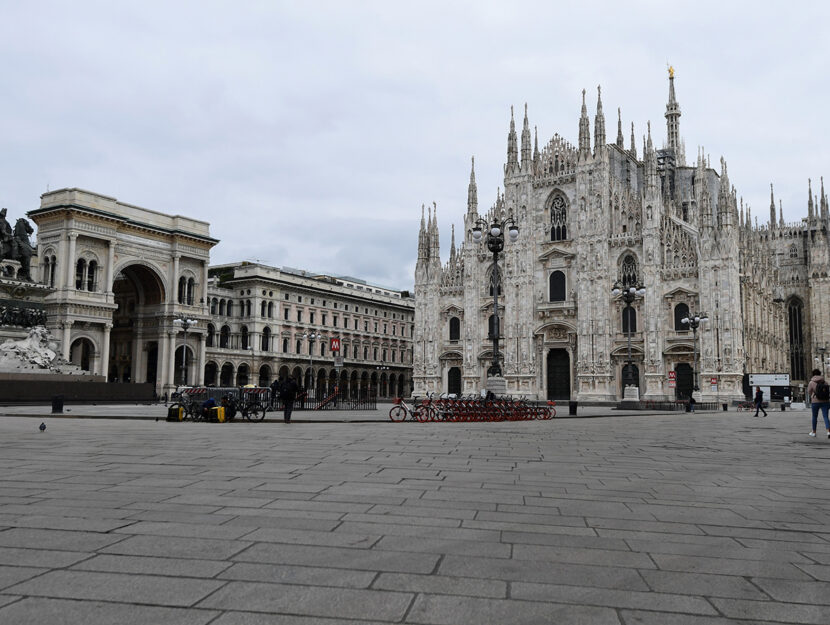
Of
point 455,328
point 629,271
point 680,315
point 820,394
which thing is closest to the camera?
point 820,394

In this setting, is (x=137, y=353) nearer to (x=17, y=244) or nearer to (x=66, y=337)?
(x=66, y=337)

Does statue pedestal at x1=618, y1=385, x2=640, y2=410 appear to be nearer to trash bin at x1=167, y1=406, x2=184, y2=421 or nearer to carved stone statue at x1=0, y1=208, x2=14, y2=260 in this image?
trash bin at x1=167, y1=406, x2=184, y2=421

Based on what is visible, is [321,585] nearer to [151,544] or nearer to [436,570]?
[436,570]

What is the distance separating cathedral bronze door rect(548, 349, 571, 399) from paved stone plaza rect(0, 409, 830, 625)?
43436 mm

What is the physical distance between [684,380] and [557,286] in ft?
38.6

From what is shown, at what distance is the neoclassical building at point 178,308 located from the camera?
48.3 meters

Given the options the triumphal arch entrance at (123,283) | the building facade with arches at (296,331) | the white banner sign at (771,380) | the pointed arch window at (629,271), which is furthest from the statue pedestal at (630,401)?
the triumphal arch entrance at (123,283)

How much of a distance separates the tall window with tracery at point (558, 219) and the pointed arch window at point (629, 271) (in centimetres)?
522

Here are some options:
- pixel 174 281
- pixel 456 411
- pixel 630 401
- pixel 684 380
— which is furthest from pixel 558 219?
pixel 456 411

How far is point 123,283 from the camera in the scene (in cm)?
5684

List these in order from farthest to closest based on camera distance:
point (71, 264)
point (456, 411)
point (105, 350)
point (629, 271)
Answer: point (629, 271) < point (105, 350) < point (71, 264) < point (456, 411)

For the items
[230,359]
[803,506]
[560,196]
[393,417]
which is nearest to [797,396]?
[560,196]

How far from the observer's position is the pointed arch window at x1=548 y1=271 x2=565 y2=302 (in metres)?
53.9

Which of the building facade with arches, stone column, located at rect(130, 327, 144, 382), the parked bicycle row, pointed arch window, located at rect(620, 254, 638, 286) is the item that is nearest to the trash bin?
the parked bicycle row
